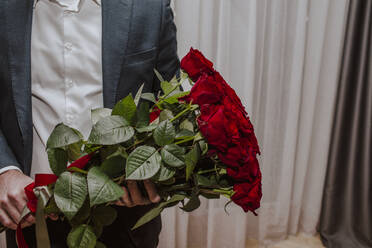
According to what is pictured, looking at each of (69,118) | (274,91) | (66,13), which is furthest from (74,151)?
(274,91)

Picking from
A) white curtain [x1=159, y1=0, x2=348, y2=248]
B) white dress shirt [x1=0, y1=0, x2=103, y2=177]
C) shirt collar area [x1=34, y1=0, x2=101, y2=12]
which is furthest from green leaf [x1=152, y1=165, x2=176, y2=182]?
white curtain [x1=159, y1=0, x2=348, y2=248]

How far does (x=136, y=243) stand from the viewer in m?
0.89

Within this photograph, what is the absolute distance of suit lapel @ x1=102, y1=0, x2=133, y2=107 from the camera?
88 centimetres

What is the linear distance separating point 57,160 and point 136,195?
15cm

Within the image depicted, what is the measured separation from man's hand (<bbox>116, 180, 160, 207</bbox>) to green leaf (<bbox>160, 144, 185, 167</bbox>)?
0.06 m

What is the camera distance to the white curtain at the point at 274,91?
168cm

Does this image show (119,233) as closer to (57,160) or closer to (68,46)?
(57,160)

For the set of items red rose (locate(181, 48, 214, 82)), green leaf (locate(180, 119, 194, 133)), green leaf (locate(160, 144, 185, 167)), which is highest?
red rose (locate(181, 48, 214, 82))

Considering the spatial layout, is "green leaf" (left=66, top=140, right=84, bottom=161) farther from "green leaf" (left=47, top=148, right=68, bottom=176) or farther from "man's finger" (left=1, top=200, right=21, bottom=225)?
"man's finger" (left=1, top=200, right=21, bottom=225)

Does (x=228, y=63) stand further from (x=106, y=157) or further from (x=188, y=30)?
(x=106, y=157)

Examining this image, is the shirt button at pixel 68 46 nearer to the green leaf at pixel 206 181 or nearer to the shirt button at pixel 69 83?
the shirt button at pixel 69 83

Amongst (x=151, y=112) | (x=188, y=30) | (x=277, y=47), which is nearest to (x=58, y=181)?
(x=151, y=112)

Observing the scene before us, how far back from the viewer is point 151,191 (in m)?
0.59

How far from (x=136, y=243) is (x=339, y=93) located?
1522 mm
